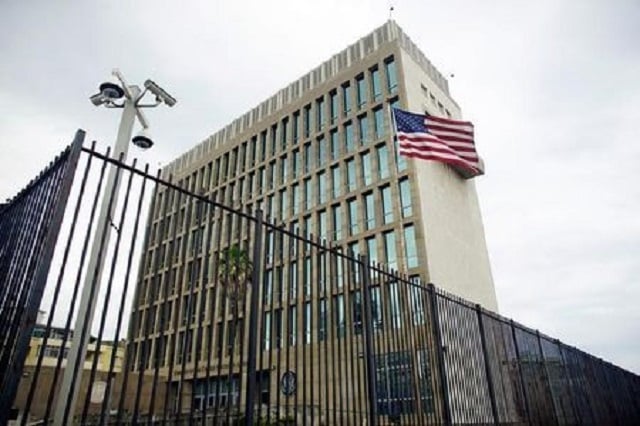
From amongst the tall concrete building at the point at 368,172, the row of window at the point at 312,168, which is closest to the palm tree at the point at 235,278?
the tall concrete building at the point at 368,172

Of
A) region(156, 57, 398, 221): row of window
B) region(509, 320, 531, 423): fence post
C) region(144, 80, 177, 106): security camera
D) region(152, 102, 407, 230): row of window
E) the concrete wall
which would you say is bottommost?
region(509, 320, 531, 423): fence post

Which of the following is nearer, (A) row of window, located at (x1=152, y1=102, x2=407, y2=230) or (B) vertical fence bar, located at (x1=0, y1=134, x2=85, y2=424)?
(B) vertical fence bar, located at (x1=0, y1=134, x2=85, y2=424)

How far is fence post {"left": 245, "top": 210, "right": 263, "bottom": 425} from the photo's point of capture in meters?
3.99

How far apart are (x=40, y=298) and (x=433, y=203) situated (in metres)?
33.0

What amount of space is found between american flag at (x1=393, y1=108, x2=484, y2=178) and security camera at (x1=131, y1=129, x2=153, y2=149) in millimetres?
9966

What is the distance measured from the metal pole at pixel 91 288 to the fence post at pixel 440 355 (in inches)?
191

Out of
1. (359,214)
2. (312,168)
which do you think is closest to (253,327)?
(359,214)

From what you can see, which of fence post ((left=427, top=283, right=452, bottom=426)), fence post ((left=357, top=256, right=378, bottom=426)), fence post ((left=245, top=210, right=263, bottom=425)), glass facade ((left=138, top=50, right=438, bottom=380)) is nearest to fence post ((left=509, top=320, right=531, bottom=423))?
fence post ((left=427, top=283, right=452, bottom=426))

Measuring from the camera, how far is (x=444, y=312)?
24.6ft

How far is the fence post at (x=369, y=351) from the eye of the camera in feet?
17.2

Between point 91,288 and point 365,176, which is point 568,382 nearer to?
point 91,288

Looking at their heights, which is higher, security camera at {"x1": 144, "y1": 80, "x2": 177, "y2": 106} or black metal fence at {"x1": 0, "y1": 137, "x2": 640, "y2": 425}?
security camera at {"x1": 144, "y1": 80, "x2": 177, "y2": 106}

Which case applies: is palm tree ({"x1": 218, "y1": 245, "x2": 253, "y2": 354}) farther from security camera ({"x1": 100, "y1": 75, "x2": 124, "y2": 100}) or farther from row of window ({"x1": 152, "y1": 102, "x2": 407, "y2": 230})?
row of window ({"x1": 152, "y1": 102, "x2": 407, "y2": 230})

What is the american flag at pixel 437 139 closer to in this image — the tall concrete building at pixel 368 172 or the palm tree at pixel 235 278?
the palm tree at pixel 235 278
